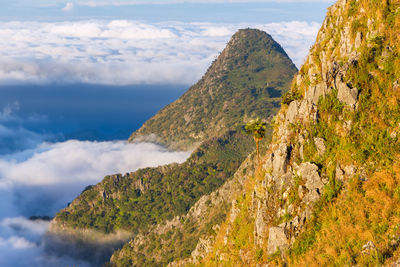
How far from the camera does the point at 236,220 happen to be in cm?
8675

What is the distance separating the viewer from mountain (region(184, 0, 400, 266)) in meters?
53.2

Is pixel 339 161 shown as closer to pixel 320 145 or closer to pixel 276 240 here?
pixel 320 145

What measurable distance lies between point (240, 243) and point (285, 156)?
64.8ft

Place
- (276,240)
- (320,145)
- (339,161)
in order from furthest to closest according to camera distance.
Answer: (320,145) < (276,240) < (339,161)

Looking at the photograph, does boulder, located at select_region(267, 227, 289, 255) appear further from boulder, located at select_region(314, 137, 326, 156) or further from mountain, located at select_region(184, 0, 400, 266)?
boulder, located at select_region(314, 137, 326, 156)

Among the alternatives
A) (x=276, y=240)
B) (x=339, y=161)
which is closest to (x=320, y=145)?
(x=339, y=161)

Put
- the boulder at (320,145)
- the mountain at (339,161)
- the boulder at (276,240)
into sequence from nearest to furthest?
the mountain at (339,161) < the boulder at (276,240) < the boulder at (320,145)

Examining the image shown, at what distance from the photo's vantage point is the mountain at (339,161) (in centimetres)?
5319

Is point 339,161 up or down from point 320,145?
down

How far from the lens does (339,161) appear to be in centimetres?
6119

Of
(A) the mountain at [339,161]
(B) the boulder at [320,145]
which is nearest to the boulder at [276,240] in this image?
(A) the mountain at [339,161]

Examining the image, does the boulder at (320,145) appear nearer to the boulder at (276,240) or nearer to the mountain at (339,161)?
the mountain at (339,161)

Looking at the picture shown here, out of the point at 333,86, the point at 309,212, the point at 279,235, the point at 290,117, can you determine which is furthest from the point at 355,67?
the point at 279,235

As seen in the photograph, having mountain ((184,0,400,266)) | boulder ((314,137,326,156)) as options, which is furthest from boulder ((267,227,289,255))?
boulder ((314,137,326,156))
